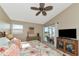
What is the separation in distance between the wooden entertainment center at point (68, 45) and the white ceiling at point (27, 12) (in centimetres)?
31

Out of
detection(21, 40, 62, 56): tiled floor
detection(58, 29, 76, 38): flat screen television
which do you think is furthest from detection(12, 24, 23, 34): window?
detection(58, 29, 76, 38): flat screen television

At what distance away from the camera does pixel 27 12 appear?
1492 mm

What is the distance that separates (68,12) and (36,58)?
0.66m

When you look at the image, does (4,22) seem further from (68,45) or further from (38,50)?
(68,45)

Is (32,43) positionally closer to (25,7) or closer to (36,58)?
Result: (36,58)

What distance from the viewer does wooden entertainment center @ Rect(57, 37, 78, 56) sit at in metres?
1.38

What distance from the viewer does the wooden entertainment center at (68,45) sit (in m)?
1.38

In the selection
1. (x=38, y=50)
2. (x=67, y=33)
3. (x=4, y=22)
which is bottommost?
(x=38, y=50)

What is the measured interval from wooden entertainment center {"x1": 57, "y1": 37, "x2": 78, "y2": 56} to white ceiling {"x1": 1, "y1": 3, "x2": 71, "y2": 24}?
0.31 m

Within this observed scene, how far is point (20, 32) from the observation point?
148 cm

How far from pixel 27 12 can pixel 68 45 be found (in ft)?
2.07

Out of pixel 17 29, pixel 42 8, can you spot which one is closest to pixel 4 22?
pixel 17 29

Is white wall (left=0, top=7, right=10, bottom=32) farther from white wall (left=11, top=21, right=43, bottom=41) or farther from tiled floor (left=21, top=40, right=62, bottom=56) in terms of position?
tiled floor (left=21, top=40, right=62, bottom=56)

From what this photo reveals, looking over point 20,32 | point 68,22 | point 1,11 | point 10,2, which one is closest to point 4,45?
point 20,32
